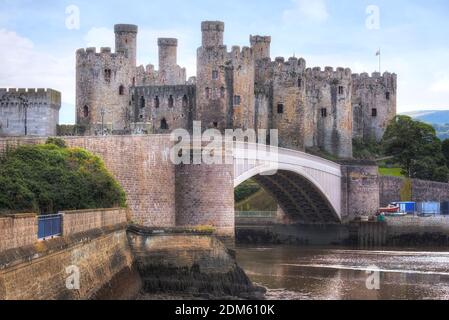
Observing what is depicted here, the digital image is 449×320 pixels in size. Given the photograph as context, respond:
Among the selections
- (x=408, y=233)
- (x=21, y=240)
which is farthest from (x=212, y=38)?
(x=21, y=240)

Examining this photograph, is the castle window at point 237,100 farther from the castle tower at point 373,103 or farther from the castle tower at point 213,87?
the castle tower at point 373,103

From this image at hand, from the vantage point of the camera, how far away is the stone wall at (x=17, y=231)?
17109 mm

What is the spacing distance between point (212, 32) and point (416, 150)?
69.8 feet

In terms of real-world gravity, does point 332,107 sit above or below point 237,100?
above

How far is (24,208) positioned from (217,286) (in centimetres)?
886

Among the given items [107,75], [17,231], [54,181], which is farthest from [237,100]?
[17,231]

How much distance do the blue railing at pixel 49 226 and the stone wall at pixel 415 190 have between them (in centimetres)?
4948

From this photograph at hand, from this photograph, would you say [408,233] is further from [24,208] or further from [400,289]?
[24,208]

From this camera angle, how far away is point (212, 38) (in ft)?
208

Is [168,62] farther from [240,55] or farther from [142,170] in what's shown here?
[142,170]

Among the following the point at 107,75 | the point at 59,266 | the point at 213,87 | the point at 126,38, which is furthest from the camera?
the point at 126,38

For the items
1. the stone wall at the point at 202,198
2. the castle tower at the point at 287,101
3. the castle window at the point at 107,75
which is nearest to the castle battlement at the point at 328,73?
the castle tower at the point at 287,101

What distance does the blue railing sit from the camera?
20.1 metres

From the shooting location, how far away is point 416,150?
3024 inches
